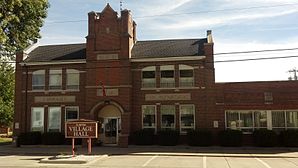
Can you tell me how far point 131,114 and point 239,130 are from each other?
354 inches

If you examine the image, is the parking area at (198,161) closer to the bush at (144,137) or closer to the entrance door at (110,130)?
the bush at (144,137)

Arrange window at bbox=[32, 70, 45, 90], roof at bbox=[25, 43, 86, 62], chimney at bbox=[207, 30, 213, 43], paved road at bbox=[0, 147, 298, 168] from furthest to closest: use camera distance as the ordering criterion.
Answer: roof at bbox=[25, 43, 86, 62] → window at bbox=[32, 70, 45, 90] → chimney at bbox=[207, 30, 213, 43] → paved road at bbox=[0, 147, 298, 168]

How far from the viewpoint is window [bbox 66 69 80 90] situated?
3374 cm

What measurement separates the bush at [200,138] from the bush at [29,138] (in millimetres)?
13272

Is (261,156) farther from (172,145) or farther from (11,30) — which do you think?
(11,30)

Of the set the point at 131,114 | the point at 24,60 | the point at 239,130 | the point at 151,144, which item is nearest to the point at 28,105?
the point at 24,60

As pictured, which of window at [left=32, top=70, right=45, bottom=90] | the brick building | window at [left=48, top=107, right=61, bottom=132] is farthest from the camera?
window at [left=32, top=70, right=45, bottom=90]

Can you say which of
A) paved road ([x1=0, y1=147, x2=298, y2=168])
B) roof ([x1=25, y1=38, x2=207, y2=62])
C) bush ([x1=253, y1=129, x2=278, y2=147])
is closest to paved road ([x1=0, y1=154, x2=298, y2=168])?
paved road ([x1=0, y1=147, x2=298, y2=168])

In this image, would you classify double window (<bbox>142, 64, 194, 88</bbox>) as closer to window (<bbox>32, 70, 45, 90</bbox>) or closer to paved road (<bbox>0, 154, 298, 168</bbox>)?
paved road (<bbox>0, 154, 298, 168</bbox>)

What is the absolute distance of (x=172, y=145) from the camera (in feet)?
102

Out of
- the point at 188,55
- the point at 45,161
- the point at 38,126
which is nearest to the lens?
the point at 45,161

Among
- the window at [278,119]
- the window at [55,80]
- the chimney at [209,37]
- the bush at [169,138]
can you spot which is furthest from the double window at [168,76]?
the window at [55,80]

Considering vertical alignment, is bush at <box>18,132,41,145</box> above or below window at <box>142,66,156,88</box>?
→ below

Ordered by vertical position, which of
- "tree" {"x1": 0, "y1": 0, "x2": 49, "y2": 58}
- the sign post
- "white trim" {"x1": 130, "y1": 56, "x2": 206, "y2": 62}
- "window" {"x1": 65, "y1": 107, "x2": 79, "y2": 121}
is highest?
"tree" {"x1": 0, "y1": 0, "x2": 49, "y2": 58}
